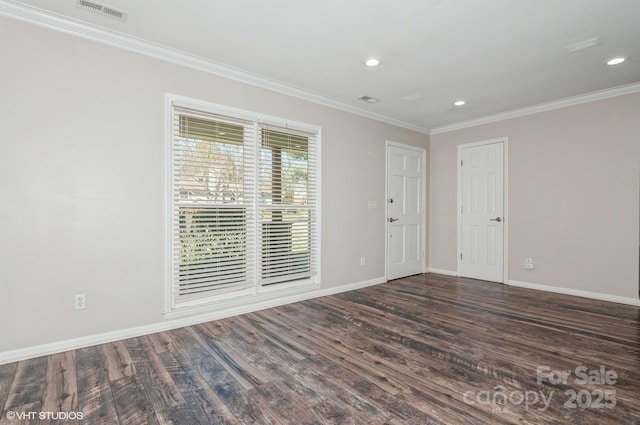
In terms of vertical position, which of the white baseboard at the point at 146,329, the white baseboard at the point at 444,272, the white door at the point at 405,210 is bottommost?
the white baseboard at the point at 146,329

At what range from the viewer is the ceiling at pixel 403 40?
2412mm

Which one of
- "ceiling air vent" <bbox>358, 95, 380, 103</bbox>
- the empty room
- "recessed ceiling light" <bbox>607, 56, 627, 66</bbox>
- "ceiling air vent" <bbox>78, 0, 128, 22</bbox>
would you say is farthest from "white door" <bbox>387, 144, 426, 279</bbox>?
"ceiling air vent" <bbox>78, 0, 128, 22</bbox>

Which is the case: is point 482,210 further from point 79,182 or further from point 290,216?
point 79,182

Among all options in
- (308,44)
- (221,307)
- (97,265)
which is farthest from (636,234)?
(97,265)

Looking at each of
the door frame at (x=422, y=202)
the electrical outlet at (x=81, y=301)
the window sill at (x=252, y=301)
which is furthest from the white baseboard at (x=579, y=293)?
the electrical outlet at (x=81, y=301)

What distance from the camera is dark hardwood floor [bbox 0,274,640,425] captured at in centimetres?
Answer: 183

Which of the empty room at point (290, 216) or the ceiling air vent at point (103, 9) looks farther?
the ceiling air vent at point (103, 9)

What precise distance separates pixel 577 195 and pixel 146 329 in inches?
218

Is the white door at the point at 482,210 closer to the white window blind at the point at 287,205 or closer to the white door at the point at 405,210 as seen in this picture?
the white door at the point at 405,210

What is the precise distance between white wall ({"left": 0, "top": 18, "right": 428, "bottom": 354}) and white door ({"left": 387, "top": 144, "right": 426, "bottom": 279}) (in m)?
3.07

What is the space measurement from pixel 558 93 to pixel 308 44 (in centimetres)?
346

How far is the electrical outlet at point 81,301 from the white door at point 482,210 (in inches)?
209

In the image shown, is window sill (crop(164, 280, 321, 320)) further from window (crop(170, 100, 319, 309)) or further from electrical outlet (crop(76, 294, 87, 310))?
electrical outlet (crop(76, 294, 87, 310))

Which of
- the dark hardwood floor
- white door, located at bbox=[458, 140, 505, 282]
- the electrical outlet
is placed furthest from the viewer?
white door, located at bbox=[458, 140, 505, 282]
